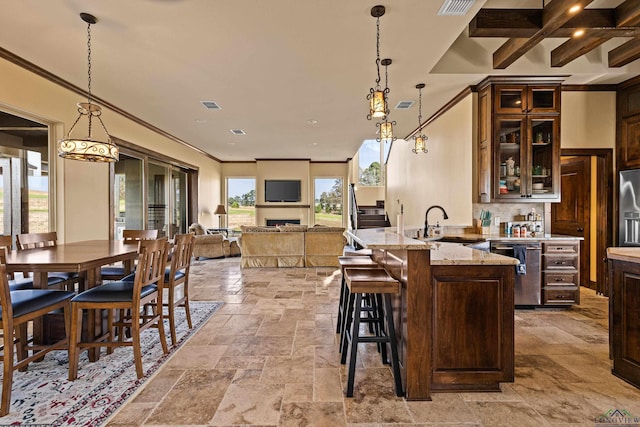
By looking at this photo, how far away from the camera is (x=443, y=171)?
5.31m

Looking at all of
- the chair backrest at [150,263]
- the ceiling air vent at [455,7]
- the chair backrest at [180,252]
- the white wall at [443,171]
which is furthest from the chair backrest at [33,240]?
the white wall at [443,171]

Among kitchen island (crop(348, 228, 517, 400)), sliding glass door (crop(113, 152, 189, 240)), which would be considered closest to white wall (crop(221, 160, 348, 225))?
sliding glass door (crop(113, 152, 189, 240))

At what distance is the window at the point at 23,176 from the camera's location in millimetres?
3807

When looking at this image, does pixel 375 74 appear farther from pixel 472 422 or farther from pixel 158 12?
pixel 472 422

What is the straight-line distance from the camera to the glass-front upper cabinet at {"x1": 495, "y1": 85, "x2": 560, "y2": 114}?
4055 millimetres

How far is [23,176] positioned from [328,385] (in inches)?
180

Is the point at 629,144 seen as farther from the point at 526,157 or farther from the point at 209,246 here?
the point at 209,246

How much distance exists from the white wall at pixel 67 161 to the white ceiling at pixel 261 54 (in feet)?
0.85

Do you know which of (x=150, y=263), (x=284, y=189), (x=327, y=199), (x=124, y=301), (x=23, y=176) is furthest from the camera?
(x=327, y=199)

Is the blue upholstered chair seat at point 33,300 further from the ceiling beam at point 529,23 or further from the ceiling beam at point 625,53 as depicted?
the ceiling beam at point 625,53

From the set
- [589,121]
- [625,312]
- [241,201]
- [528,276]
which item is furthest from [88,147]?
[241,201]

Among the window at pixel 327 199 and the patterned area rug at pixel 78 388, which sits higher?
the window at pixel 327 199

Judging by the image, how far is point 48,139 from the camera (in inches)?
167

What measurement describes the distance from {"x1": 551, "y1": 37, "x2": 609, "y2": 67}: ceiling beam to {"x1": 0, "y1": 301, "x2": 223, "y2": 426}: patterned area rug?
501 centimetres
